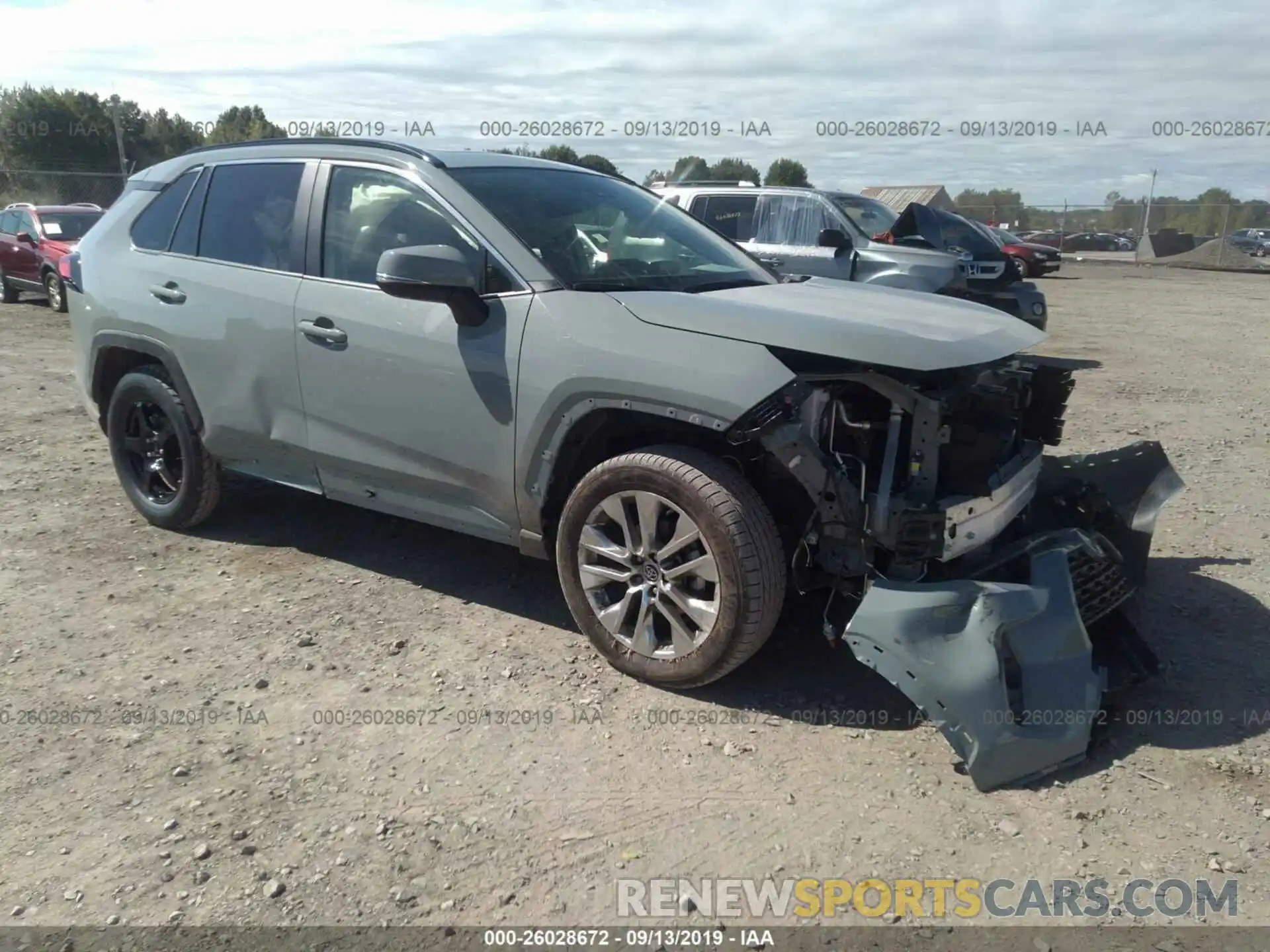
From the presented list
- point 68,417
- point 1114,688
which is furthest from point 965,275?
point 68,417

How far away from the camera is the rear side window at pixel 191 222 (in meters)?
4.75

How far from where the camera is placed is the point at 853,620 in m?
3.21

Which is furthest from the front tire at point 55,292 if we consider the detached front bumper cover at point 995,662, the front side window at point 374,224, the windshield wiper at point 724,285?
the detached front bumper cover at point 995,662

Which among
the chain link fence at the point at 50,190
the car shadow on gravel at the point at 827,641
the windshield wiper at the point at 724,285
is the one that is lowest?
the car shadow on gravel at the point at 827,641

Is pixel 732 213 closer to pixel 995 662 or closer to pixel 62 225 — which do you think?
pixel 995 662

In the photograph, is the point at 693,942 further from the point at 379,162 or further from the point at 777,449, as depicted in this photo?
the point at 379,162

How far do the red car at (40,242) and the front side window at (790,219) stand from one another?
33.3 ft

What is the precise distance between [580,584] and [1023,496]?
Answer: 1.75 m

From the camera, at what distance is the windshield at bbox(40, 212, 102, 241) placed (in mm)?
14562

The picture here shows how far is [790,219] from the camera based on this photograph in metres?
10.4

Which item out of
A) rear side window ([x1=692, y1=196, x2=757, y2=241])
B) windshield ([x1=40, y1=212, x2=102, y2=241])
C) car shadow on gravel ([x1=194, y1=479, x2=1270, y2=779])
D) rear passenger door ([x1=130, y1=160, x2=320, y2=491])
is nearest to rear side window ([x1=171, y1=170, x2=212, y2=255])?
rear passenger door ([x1=130, y1=160, x2=320, y2=491])

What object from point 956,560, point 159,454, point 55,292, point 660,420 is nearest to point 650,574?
point 660,420

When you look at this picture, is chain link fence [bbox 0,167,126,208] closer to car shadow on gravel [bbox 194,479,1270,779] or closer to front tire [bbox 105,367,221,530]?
front tire [bbox 105,367,221,530]

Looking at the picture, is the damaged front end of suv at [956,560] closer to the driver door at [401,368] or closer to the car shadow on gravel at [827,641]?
the car shadow on gravel at [827,641]
